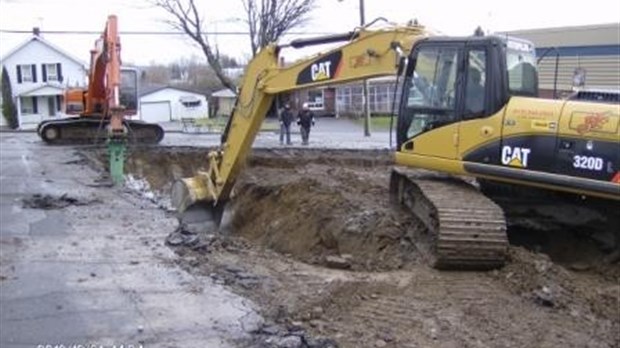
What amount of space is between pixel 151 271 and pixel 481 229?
3648mm

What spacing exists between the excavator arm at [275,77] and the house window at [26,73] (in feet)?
191

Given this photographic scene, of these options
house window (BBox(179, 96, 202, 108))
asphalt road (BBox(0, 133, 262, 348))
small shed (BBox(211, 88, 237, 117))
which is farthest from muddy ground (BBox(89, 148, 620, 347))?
house window (BBox(179, 96, 202, 108))

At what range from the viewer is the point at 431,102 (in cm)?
1030

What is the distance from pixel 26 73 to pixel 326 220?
61.9 meters

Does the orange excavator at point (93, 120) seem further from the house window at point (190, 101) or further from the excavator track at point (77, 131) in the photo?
the house window at point (190, 101)

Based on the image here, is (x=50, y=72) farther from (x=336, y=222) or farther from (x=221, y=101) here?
(x=336, y=222)

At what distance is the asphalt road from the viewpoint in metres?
7.03

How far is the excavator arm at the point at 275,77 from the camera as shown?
11.1 metres

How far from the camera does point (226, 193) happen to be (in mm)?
14281

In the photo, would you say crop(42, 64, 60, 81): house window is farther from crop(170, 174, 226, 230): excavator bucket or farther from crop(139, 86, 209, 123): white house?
crop(170, 174, 226, 230): excavator bucket

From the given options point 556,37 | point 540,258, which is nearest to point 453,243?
point 540,258

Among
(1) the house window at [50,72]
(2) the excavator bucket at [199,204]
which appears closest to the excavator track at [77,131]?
(2) the excavator bucket at [199,204]

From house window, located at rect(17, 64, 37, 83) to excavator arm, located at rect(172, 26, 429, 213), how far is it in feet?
191

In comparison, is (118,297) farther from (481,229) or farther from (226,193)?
(226,193)
